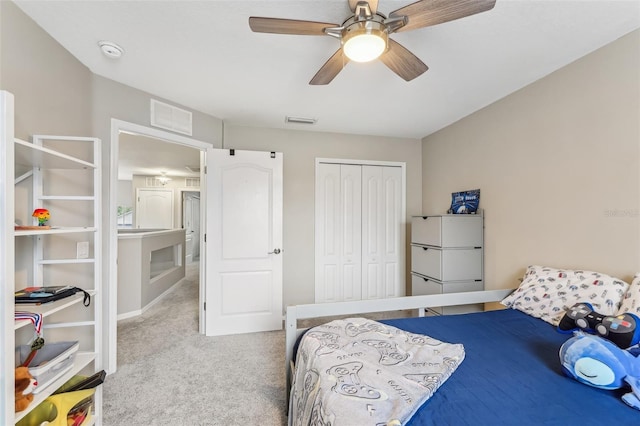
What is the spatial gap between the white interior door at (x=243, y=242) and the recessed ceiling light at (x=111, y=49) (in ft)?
3.92

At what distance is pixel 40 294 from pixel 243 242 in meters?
1.81

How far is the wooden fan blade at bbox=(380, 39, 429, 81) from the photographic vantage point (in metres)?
1.48

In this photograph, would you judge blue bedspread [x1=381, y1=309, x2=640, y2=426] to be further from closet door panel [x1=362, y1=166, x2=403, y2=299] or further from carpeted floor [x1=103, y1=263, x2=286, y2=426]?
closet door panel [x1=362, y1=166, x2=403, y2=299]

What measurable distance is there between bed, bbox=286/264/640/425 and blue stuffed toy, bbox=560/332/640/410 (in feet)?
0.12

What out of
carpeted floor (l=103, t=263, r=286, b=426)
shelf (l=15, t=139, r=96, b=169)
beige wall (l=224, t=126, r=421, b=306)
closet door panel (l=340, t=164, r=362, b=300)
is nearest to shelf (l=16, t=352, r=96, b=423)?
carpeted floor (l=103, t=263, r=286, b=426)

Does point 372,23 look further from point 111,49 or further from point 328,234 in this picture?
point 328,234

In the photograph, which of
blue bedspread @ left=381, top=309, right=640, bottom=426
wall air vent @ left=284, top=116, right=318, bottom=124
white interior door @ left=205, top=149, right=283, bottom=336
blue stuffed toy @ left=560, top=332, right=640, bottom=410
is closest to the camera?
blue bedspread @ left=381, top=309, right=640, bottom=426

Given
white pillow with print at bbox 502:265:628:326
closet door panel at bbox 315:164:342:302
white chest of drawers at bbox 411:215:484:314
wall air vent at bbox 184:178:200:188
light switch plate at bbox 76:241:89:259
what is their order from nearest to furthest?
1. white pillow with print at bbox 502:265:628:326
2. light switch plate at bbox 76:241:89:259
3. white chest of drawers at bbox 411:215:484:314
4. closet door panel at bbox 315:164:342:302
5. wall air vent at bbox 184:178:200:188

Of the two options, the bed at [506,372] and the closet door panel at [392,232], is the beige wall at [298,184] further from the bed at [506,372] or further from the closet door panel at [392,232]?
the bed at [506,372]

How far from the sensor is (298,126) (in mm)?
3402

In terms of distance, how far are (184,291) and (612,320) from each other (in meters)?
5.18

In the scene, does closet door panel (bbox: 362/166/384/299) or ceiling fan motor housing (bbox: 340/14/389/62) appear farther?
closet door panel (bbox: 362/166/384/299)

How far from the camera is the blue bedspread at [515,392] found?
0.95m

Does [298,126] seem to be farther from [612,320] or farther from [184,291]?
[184,291]
